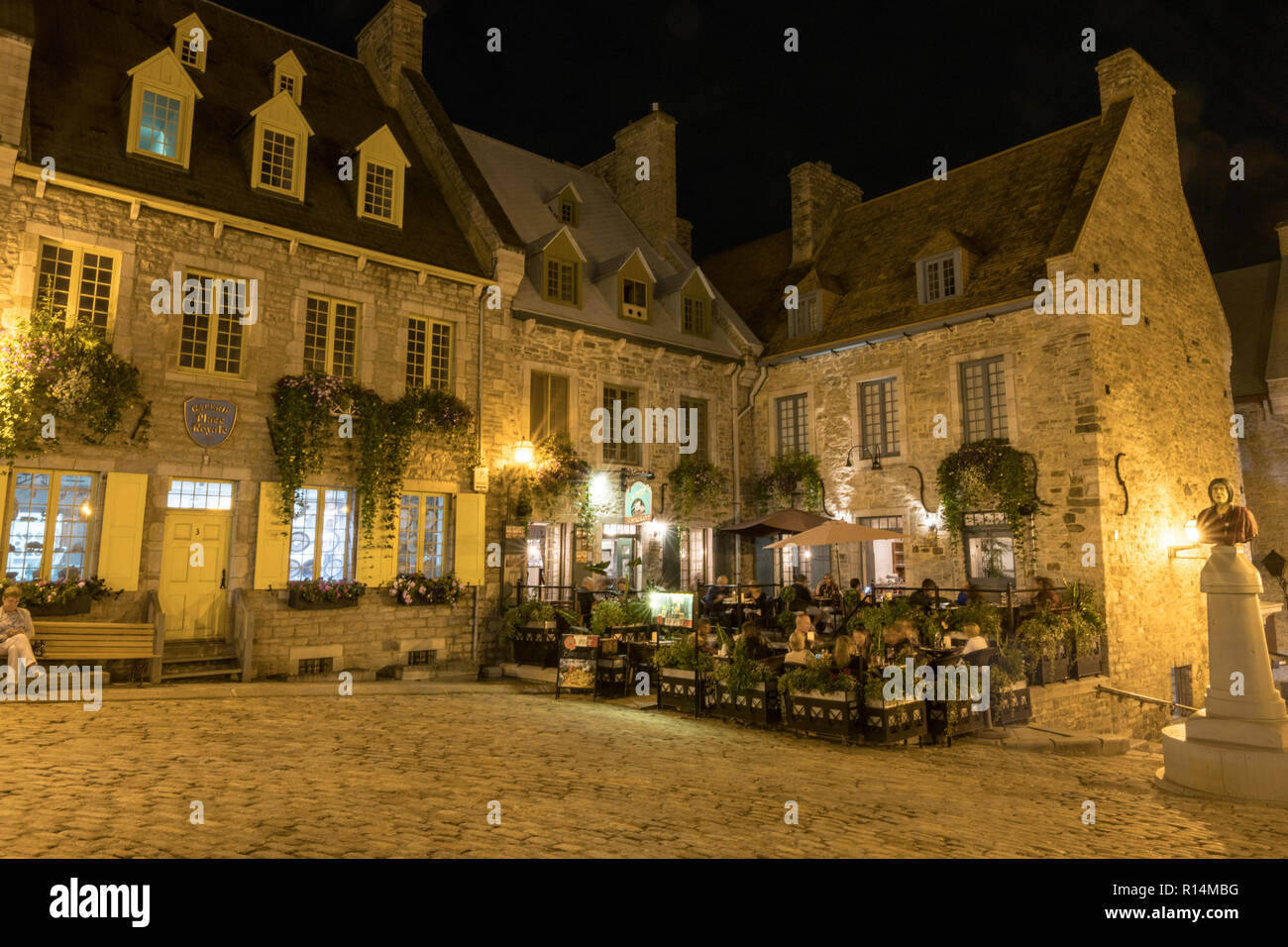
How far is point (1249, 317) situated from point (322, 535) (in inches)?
927

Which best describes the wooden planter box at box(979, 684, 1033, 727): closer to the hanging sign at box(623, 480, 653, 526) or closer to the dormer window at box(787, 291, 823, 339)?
the hanging sign at box(623, 480, 653, 526)

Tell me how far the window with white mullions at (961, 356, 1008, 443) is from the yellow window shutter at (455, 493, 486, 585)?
8.89m

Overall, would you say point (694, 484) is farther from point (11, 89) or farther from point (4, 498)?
point (11, 89)

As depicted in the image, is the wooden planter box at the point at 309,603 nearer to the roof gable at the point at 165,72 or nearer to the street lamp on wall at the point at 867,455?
the roof gable at the point at 165,72

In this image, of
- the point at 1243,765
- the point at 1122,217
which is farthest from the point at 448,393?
the point at 1122,217

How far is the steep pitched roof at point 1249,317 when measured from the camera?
68.7 ft

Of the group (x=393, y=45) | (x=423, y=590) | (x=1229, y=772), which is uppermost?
(x=393, y=45)

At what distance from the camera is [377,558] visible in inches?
504

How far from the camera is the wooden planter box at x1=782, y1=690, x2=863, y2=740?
8.33 meters

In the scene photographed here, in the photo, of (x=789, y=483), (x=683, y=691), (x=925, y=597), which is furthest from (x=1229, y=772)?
(x=789, y=483)

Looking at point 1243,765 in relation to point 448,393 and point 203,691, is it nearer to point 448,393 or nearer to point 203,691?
point 203,691

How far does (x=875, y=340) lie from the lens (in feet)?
54.5

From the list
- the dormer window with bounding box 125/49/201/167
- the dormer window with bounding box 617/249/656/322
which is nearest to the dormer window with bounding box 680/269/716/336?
the dormer window with bounding box 617/249/656/322
